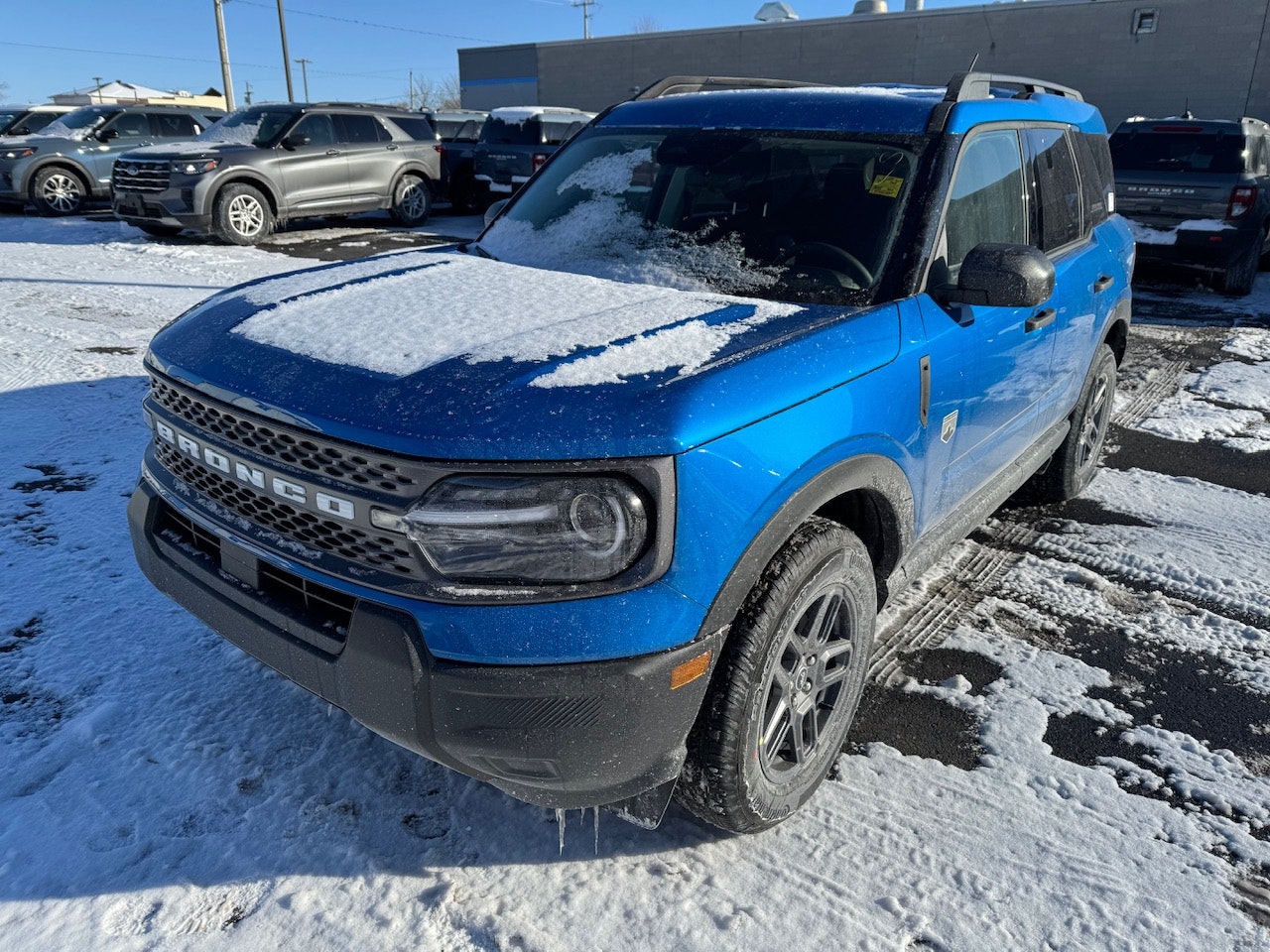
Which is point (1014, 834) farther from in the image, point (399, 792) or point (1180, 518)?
point (1180, 518)

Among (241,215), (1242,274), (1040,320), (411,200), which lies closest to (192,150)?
(241,215)

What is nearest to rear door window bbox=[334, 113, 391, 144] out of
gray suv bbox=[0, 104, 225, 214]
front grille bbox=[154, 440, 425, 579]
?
gray suv bbox=[0, 104, 225, 214]

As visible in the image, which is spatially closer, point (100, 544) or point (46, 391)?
point (100, 544)

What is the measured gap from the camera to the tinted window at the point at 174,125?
15.4 m

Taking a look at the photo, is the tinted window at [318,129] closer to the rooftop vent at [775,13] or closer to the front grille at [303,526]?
the front grille at [303,526]

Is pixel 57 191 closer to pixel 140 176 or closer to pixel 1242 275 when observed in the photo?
pixel 140 176

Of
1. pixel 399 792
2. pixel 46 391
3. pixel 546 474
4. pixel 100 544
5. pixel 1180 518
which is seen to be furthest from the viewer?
pixel 46 391

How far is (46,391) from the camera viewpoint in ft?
18.2

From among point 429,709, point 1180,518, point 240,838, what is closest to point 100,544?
point 240,838

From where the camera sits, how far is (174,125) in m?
15.7

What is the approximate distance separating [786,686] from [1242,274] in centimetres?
992

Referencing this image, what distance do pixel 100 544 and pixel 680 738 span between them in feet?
9.16

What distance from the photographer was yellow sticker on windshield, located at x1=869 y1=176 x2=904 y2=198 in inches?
113

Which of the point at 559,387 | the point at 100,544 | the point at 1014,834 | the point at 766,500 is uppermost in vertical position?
the point at 559,387
